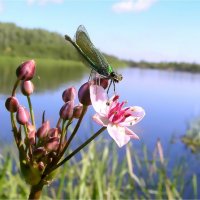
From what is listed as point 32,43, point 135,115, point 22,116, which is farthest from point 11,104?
point 32,43

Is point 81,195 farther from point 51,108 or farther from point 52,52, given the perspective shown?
point 52,52

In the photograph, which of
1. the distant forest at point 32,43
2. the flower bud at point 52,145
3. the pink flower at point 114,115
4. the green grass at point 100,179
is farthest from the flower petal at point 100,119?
the distant forest at point 32,43

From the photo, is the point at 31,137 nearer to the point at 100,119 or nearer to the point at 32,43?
the point at 100,119

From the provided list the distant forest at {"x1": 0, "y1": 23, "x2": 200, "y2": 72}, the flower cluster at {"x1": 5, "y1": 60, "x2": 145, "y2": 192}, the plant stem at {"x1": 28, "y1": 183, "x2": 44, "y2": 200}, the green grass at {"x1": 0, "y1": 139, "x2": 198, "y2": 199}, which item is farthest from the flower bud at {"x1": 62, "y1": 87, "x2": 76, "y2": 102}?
the distant forest at {"x1": 0, "y1": 23, "x2": 200, "y2": 72}

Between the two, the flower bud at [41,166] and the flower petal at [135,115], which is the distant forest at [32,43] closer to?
the flower petal at [135,115]

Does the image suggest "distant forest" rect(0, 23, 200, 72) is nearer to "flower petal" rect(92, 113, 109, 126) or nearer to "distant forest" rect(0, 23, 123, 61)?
"distant forest" rect(0, 23, 123, 61)

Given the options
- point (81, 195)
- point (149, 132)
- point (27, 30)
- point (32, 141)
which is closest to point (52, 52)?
A: point (27, 30)
